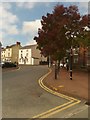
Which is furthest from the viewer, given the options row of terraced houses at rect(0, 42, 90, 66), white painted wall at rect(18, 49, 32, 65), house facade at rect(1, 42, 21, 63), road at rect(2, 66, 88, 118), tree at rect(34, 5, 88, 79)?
house facade at rect(1, 42, 21, 63)

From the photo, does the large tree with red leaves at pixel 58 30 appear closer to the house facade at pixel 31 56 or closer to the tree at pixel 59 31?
the tree at pixel 59 31

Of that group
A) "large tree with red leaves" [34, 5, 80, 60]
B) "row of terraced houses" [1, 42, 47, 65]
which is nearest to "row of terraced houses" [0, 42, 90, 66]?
"row of terraced houses" [1, 42, 47, 65]

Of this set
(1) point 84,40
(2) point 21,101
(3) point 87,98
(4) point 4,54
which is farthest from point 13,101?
(4) point 4,54

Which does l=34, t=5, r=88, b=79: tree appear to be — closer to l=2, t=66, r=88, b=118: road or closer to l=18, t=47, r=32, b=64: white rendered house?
l=2, t=66, r=88, b=118: road

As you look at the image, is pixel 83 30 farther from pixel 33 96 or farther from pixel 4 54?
pixel 4 54

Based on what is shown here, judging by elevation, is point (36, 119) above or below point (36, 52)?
below

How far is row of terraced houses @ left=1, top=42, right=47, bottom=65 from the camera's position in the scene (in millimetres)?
93562

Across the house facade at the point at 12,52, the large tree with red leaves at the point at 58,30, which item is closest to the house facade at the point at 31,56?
the house facade at the point at 12,52

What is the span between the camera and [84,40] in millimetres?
35594

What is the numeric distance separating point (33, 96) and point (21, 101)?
5.99 feet

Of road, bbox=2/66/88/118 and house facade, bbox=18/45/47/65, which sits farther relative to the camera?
house facade, bbox=18/45/47/65

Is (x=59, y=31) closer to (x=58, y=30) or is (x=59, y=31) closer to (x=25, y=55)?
(x=58, y=30)

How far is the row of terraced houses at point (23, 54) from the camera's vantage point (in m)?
93.6

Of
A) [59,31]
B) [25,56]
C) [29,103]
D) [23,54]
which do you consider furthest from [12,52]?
[29,103]
